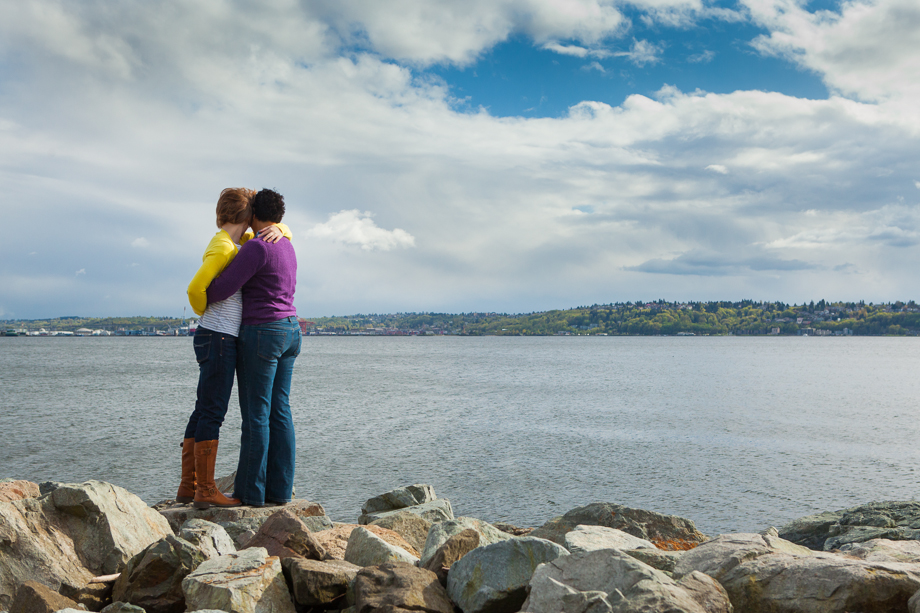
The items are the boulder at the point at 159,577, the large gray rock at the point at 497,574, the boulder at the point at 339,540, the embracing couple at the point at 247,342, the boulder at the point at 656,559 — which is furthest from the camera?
the embracing couple at the point at 247,342

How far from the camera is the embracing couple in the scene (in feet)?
18.4

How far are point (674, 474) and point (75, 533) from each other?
1720cm

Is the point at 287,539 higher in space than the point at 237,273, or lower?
lower

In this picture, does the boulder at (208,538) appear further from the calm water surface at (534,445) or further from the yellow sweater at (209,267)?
the calm water surface at (534,445)

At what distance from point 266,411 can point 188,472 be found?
0.95m

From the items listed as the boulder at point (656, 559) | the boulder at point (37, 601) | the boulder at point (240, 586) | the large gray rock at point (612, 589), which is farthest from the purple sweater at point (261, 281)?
the boulder at point (656, 559)

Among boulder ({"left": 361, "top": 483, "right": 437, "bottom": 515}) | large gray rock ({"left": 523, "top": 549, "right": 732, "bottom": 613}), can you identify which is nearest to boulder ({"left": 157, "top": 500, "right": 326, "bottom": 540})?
large gray rock ({"left": 523, "top": 549, "right": 732, "bottom": 613})

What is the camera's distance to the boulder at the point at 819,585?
383 cm

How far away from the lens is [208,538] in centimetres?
485

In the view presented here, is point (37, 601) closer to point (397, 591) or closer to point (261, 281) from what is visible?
point (397, 591)

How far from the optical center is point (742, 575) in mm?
4117

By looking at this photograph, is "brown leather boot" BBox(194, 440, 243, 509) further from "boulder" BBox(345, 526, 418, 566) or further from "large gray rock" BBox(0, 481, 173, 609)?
"boulder" BBox(345, 526, 418, 566)

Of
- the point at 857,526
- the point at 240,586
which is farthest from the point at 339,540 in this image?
the point at 857,526

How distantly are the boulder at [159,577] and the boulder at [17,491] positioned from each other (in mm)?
2035
